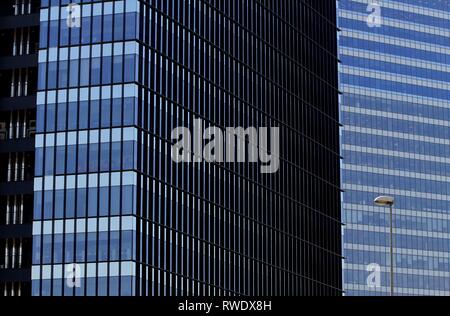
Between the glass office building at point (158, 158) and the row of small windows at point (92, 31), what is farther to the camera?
the row of small windows at point (92, 31)

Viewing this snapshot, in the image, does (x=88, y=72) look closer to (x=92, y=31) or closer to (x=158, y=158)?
(x=92, y=31)

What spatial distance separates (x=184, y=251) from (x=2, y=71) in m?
23.1

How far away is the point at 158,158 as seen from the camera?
117812 millimetres

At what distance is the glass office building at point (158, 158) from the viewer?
11325 centimetres

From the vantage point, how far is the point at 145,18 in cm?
11775

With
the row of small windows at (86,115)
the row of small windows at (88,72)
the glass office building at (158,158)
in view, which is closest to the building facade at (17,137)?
the glass office building at (158,158)

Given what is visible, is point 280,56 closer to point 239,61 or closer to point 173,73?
point 239,61

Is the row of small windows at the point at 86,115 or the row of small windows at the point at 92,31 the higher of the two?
the row of small windows at the point at 92,31

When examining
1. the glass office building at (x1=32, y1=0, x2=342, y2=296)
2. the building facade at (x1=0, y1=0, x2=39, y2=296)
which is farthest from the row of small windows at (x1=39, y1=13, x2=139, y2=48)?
the building facade at (x1=0, y1=0, x2=39, y2=296)

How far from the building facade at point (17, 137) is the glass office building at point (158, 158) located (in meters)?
2.01

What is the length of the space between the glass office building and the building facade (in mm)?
2011

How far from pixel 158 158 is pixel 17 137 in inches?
499

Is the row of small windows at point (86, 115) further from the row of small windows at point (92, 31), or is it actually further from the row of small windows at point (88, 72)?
the row of small windows at point (92, 31)

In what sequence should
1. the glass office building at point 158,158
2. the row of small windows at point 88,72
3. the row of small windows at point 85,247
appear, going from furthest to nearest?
the row of small windows at point 88,72 → the glass office building at point 158,158 → the row of small windows at point 85,247
